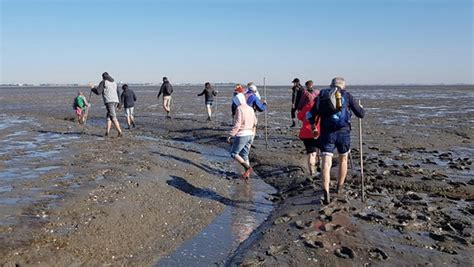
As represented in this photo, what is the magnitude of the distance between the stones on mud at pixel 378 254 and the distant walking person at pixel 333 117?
6.39ft

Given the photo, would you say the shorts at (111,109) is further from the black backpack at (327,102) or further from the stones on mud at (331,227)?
the stones on mud at (331,227)

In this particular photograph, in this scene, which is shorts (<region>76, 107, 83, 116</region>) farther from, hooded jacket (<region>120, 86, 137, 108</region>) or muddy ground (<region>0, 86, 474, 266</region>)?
muddy ground (<region>0, 86, 474, 266</region>)

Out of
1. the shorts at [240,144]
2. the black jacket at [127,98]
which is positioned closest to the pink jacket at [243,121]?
the shorts at [240,144]

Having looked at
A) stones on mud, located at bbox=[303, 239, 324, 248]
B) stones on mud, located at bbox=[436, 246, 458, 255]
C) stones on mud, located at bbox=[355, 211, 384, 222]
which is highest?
stones on mud, located at bbox=[355, 211, 384, 222]

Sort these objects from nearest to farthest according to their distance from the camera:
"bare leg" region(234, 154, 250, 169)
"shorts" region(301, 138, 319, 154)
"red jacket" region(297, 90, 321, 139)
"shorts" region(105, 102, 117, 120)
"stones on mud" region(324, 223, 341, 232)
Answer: "stones on mud" region(324, 223, 341, 232), "red jacket" region(297, 90, 321, 139), "shorts" region(301, 138, 319, 154), "bare leg" region(234, 154, 250, 169), "shorts" region(105, 102, 117, 120)

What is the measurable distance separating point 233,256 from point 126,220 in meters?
2.05

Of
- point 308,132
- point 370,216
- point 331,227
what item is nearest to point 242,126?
point 308,132

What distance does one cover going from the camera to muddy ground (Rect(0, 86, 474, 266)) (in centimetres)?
571

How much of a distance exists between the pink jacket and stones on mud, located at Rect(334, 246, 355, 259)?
456 centimetres

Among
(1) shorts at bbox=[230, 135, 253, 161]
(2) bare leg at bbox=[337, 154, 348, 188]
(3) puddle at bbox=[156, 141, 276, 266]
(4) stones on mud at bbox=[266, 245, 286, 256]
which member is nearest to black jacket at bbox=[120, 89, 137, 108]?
(3) puddle at bbox=[156, 141, 276, 266]

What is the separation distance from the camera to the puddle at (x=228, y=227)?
6117mm

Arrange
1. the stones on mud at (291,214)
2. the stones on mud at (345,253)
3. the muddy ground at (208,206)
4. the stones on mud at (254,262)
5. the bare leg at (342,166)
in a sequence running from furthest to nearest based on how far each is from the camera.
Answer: the bare leg at (342,166), the stones on mud at (291,214), the muddy ground at (208,206), the stones on mud at (345,253), the stones on mud at (254,262)

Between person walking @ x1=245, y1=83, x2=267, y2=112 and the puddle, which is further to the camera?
person walking @ x1=245, y1=83, x2=267, y2=112

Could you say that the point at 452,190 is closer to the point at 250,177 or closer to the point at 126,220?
the point at 250,177
